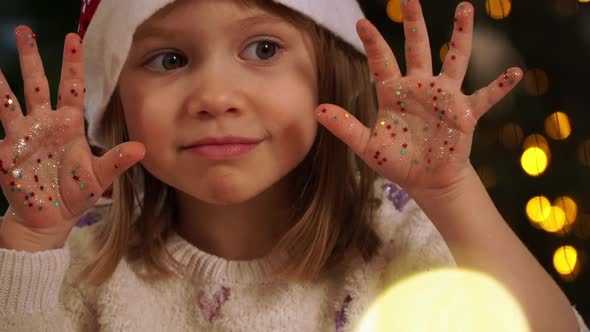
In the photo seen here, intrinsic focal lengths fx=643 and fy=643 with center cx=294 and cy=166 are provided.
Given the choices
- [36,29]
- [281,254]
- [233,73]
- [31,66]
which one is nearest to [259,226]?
[281,254]

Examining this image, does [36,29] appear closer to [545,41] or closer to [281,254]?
[281,254]

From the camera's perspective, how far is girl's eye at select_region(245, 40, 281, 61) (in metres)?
0.80

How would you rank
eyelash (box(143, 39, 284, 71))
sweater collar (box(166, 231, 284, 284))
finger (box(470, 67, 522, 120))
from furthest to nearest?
sweater collar (box(166, 231, 284, 284)) < eyelash (box(143, 39, 284, 71)) < finger (box(470, 67, 522, 120))

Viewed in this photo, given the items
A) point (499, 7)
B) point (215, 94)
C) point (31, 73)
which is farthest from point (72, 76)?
point (499, 7)

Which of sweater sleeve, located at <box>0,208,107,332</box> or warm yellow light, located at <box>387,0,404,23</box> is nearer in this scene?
sweater sleeve, located at <box>0,208,107,332</box>

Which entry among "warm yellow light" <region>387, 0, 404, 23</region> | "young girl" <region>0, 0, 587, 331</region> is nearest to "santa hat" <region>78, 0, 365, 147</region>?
"young girl" <region>0, 0, 587, 331</region>

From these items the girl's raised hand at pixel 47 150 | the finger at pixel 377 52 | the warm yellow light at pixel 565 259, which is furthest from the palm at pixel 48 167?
the warm yellow light at pixel 565 259

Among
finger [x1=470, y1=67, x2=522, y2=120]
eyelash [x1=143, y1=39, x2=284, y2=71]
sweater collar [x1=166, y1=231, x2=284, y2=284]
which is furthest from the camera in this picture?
sweater collar [x1=166, y1=231, x2=284, y2=284]

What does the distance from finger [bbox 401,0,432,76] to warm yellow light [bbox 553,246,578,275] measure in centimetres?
36

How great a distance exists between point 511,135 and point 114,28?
0.55 metres

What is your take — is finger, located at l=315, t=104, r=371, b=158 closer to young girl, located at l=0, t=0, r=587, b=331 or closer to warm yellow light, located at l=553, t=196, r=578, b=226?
young girl, located at l=0, t=0, r=587, b=331

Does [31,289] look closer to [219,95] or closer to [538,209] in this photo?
[219,95]

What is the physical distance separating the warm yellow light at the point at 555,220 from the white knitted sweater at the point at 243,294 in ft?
0.49

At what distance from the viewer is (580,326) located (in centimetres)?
78
